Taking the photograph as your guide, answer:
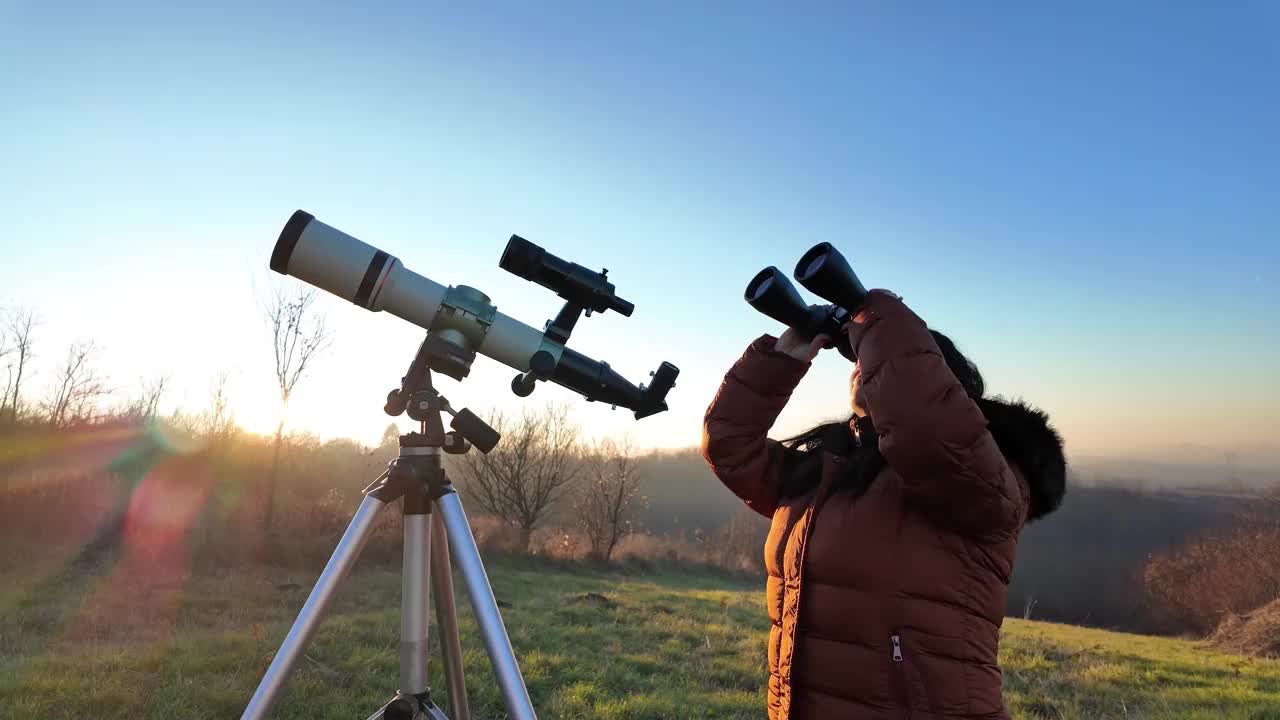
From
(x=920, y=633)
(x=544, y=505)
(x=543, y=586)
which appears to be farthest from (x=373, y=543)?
(x=920, y=633)

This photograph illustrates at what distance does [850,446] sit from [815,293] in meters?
0.67

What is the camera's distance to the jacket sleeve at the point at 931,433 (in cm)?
201

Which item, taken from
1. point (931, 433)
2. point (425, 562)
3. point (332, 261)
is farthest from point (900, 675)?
point (332, 261)

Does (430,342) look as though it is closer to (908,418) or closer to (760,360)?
(760,360)

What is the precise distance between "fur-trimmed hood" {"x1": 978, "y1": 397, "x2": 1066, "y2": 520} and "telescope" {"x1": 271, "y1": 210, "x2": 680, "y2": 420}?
1.35 m

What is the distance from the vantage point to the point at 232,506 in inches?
633

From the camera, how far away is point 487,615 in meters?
2.31

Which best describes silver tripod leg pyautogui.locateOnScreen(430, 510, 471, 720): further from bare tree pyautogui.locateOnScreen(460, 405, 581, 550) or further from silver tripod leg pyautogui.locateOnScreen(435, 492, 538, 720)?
bare tree pyautogui.locateOnScreen(460, 405, 581, 550)

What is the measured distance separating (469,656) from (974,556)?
5205 millimetres

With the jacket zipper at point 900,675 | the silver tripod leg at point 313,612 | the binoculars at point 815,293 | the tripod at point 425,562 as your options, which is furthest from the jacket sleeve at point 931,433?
the silver tripod leg at point 313,612

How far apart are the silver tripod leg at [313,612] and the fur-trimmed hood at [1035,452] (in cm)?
218

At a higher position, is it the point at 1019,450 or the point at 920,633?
the point at 1019,450

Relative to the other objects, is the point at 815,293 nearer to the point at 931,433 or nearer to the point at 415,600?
the point at 931,433

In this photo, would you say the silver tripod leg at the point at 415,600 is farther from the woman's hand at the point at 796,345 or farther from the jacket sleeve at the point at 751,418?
the woman's hand at the point at 796,345
